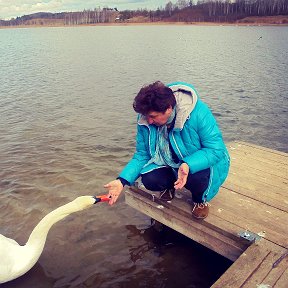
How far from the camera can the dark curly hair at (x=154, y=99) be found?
3.60 metres

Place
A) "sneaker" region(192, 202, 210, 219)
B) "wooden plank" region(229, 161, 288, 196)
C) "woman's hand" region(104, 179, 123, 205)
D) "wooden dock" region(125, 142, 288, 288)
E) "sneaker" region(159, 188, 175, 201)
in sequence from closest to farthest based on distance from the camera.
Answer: "wooden dock" region(125, 142, 288, 288), "woman's hand" region(104, 179, 123, 205), "sneaker" region(192, 202, 210, 219), "sneaker" region(159, 188, 175, 201), "wooden plank" region(229, 161, 288, 196)

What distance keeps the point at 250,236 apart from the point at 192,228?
773 millimetres

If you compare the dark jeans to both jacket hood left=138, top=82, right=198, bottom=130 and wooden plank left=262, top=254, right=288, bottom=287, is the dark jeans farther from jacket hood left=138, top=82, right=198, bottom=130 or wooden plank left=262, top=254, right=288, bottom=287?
wooden plank left=262, top=254, right=288, bottom=287

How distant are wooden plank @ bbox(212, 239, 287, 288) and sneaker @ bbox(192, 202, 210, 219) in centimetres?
76

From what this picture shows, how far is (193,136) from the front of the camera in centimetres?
405

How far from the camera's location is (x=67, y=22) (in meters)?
169

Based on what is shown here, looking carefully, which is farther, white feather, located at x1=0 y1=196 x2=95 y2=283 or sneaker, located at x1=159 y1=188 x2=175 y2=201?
sneaker, located at x1=159 y1=188 x2=175 y2=201

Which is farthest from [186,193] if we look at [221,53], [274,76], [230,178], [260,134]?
[221,53]

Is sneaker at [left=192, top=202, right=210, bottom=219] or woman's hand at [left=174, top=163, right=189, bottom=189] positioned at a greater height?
woman's hand at [left=174, top=163, right=189, bottom=189]

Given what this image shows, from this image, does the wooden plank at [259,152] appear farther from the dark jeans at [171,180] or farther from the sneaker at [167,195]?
the dark jeans at [171,180]

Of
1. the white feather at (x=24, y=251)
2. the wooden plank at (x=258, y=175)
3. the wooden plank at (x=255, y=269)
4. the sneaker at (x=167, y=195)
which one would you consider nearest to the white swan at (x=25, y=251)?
the white feather at (x=24, y=251)

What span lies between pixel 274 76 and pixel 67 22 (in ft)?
538

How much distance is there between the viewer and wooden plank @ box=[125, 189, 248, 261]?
408 cm

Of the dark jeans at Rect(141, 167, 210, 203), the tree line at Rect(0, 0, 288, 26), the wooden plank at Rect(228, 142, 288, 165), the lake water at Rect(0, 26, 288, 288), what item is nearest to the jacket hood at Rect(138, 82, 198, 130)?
the dark jeans at Rect(141, 167, 210, 203)
